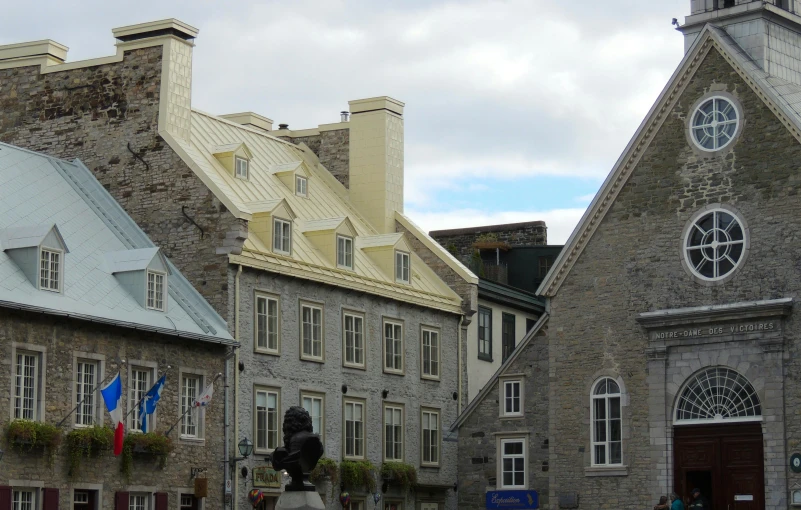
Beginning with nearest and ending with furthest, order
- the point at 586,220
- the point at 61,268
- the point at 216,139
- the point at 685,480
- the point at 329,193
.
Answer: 1. the point at 61,268
2. the point at 685,480
3. the point at 586,220
4. the point at 216,139
5. the point at 329,193

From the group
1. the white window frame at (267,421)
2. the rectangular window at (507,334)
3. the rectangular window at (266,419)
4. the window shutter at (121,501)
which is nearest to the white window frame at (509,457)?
the white window frame at (267,421)

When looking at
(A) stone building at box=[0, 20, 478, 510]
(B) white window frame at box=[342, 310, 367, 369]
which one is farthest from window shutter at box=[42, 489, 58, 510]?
(B) white window frame at box=[342, 310, 367, 369]

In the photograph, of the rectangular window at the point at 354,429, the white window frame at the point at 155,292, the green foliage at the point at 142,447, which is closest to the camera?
the green foliage at the point at 142,447

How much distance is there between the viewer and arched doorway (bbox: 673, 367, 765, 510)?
37594 mm

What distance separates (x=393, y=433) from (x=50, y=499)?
13.4 meters

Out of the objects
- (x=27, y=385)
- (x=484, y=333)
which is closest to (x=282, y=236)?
(x=27, y=385)

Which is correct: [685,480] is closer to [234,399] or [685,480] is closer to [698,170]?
[698,170]

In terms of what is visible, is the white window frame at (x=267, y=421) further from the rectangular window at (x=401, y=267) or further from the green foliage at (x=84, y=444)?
the rectangular window at (x=401, y=267)

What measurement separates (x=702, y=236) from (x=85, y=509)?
1644cm

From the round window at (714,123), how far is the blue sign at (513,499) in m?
10.2

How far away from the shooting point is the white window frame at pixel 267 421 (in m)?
39.9

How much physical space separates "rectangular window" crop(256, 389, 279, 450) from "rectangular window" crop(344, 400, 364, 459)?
2.93 meters

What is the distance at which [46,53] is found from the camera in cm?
4341

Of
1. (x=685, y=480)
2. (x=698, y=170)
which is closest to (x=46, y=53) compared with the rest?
(x=698, y=170)
